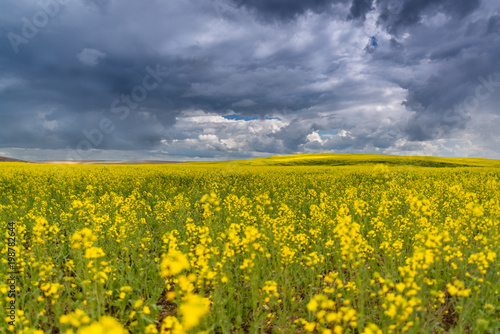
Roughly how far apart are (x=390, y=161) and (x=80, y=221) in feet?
164

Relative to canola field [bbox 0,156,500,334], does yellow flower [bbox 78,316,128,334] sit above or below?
above

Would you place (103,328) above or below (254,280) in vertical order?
above

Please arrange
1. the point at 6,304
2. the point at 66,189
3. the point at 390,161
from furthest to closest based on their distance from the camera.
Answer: the point at 390,161, the point at 66,189, the point at 6,304

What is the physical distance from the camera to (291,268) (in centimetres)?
537

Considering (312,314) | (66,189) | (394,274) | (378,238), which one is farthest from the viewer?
(66,189)

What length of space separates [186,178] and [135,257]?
14239mm

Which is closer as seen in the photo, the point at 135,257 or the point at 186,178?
the point at 135,257

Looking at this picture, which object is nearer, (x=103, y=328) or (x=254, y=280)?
(x=103, y=328)

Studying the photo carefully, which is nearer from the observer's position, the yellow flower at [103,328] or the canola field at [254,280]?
the yellow flower at [103,328]

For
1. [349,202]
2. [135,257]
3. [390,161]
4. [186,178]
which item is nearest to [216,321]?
[135,257]

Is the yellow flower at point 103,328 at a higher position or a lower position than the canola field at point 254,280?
higher

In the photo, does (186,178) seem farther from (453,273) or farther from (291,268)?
(453,273)

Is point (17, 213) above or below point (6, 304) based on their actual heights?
above

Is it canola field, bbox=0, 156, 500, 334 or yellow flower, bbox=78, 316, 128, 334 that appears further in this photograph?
canola field, bbox=0, 156, 500, 334
